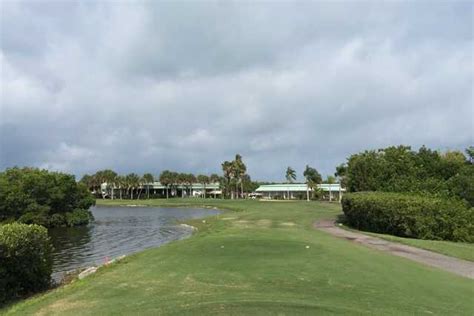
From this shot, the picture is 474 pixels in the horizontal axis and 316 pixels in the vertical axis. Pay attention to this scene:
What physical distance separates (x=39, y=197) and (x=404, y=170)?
3775 centimetres

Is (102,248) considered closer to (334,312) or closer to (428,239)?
(428,239)

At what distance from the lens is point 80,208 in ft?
186

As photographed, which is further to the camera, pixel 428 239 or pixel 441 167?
pixel 441 167

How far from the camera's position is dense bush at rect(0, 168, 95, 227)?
46.8m

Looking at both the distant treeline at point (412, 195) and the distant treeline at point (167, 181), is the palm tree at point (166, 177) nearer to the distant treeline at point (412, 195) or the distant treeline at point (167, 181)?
the distant treeline at point (167, 181)

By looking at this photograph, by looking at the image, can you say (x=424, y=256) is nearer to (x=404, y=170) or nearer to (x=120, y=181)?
(x=404, y=170)

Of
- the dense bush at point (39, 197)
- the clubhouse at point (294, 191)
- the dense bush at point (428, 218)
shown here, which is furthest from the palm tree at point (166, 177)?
the dense bush at point (428, 218)

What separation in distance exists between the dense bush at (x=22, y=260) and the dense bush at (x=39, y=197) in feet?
118

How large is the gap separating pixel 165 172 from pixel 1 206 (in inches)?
3915

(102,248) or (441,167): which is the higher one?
(441,167)

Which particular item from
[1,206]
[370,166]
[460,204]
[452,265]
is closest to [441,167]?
[370,166]

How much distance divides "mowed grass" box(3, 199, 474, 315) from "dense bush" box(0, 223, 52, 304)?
3.87 ft

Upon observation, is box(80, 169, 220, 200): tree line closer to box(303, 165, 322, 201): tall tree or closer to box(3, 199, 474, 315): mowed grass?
box(303, 165, 322, 201): tall tree

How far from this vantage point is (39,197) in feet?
166
